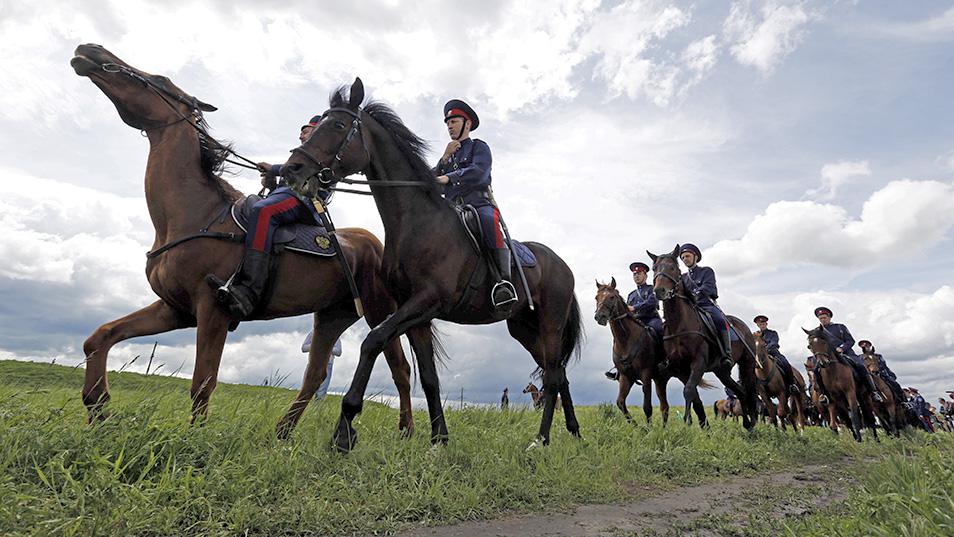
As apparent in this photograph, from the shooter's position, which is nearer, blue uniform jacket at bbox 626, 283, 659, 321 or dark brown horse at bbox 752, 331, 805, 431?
blue uniform jacket at bbox 626, 283, 659, 321

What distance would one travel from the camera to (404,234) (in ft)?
18.1

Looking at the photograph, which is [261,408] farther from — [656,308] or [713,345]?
[656,308]

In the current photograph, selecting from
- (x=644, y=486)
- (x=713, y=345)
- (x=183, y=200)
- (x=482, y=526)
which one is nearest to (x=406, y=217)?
(x=183, y=200)

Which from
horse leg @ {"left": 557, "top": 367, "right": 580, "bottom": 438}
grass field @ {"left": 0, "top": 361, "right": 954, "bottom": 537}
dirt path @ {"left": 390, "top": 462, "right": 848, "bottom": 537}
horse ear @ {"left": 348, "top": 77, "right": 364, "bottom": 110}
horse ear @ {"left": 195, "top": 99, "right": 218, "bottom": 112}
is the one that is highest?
horse ear @ {"left": 195, "top": 99, "right": 218, "bottom": 112}

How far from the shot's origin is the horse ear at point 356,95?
5.53 metres

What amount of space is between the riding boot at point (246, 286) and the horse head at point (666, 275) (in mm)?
6661

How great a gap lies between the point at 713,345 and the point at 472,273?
6.88 m

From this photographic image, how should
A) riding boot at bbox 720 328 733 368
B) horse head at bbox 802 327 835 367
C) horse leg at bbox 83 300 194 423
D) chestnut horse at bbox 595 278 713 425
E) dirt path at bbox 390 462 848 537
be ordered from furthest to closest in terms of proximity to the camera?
horse head at bbox 802 327 835 367 < chestnut horse at bbox 595 278 713 425 < riding boot at bbox 720 328 733 368 < horse leg at bbox 83 300 194 423 < dirt path at bbox 390 462 848 537

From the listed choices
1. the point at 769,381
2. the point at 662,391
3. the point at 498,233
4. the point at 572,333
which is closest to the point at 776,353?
the point at 769,381

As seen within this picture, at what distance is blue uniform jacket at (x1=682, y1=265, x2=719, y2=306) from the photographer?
11.2 metres

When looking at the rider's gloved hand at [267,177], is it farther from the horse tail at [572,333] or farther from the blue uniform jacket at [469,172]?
the horse tail at [572,333]

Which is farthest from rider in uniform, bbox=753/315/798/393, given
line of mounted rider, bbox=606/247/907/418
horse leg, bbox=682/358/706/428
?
horse leg, bbox=682/358/706/428

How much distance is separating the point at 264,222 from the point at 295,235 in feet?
1.13

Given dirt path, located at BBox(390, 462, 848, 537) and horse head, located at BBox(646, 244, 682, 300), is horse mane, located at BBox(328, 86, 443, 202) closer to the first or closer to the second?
dirt path, located at BBox(390, 462, 848, 537)
